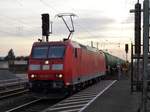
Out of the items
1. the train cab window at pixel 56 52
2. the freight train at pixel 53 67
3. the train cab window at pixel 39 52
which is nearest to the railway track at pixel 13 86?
the train cab window at pixel 39 52

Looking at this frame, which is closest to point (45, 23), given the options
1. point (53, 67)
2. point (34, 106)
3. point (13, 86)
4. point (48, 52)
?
point (13, 86)

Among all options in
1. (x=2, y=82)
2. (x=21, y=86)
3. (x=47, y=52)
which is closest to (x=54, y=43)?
(x=47, y=52)

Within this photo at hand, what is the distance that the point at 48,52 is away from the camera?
25.3 metres

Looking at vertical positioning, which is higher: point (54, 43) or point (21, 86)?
point (54, 43)

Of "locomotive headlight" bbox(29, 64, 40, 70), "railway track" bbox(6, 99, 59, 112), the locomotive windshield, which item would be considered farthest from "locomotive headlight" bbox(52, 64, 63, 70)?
"railway track" bbox(6, 99, 59, 112)

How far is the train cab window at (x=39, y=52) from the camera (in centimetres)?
2523

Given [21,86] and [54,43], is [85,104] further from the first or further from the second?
[21,86]

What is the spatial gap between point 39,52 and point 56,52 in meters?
0.97

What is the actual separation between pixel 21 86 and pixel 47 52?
1354 cm

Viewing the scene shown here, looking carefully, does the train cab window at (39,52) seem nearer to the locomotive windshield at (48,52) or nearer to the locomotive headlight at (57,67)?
the locomotive windshield at (48,52)

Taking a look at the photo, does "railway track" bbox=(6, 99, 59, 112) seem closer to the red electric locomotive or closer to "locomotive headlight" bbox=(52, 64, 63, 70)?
the red electric locomotive

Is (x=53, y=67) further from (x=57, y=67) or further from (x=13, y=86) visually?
(x=13, y=86)

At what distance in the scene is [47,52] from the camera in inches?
995

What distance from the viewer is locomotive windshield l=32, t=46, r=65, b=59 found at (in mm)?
24969
